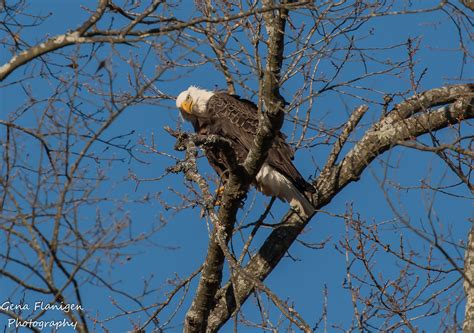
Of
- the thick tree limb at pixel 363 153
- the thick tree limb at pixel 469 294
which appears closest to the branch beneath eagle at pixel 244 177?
the thick tree limb at pixel 363 153

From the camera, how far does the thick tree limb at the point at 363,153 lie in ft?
19.4

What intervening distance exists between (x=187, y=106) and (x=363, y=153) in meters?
1.97

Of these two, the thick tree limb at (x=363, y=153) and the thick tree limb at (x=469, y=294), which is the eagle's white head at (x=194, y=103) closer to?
the thick tree limb at (x=363, y=153)

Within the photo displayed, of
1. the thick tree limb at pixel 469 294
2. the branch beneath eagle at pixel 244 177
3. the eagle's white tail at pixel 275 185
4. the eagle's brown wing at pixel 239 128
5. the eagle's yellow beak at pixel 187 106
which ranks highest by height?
the eagle's yellow beak at pixel 187 106

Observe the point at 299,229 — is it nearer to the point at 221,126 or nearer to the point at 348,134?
the point at 348,134

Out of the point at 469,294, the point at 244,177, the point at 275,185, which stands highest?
the point at 275,185

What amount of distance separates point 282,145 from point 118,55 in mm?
2980

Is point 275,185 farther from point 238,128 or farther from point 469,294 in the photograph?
point 469,294

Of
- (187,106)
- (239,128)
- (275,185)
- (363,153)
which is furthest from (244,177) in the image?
(187,106)

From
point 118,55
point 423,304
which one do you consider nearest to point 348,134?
point 423,304

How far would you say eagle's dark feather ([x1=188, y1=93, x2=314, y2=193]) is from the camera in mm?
6996

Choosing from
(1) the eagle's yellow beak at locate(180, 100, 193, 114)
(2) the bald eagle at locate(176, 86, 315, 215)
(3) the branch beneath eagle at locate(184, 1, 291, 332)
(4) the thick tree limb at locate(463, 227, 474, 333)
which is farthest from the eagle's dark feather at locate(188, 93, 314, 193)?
(4) the thick tree limb at locate(463, 227, 474, 333)

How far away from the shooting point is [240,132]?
7273 mm

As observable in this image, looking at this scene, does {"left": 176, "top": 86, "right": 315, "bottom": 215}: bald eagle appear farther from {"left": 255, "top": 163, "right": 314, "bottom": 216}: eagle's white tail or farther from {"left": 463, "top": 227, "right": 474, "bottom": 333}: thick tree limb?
{"left": 463, "top": 227, "right": 474, "bottom": 333}: thick tree limb
